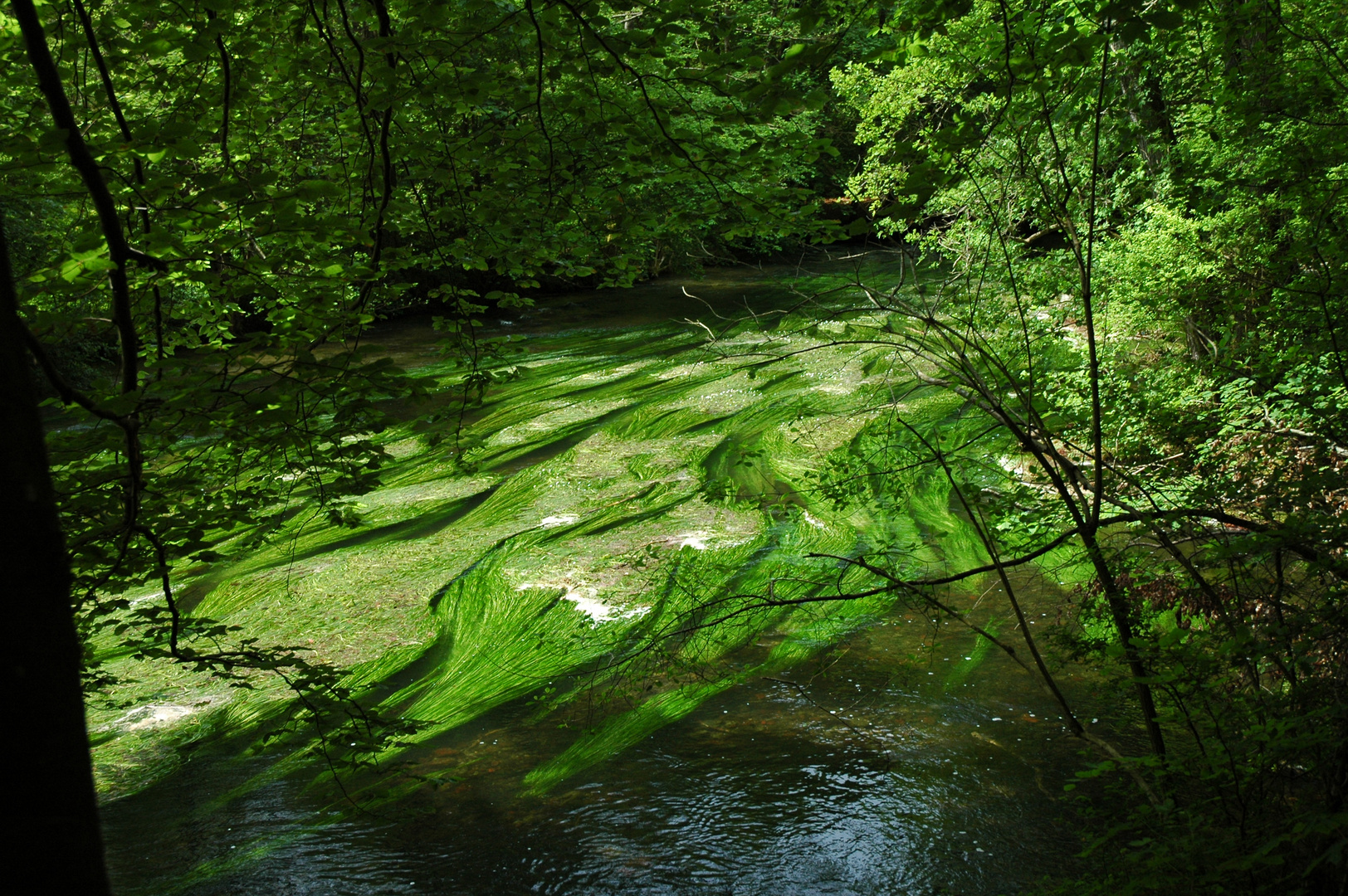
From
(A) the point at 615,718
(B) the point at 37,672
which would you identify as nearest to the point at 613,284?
(A) the point at 615,718

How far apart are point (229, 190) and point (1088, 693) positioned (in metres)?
4.09

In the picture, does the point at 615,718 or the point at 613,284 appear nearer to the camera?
the point at 613,284

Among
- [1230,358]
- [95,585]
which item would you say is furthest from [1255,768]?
[95,585]

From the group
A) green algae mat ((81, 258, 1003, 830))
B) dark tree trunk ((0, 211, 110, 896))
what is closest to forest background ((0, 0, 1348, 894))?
dark tree trunk ((0, 211, 110, 896))

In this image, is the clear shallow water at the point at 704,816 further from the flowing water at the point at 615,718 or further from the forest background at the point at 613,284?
the forest background at the point at 613,284

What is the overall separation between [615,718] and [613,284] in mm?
2154

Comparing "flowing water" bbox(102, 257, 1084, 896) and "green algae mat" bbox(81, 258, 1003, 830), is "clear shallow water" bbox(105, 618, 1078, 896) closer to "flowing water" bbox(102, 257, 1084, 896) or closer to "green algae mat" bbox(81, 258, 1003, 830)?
"flowing water" bbox(102, 257, 1084, 896)

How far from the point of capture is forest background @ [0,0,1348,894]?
176cm

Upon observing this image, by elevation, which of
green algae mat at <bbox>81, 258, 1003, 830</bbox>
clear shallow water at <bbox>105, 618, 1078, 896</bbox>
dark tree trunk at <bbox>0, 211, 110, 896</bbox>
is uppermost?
dark tree trunk at <bbox>0, 211, 110, 896</bbox>

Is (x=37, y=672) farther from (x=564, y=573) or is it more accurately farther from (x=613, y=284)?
(x=564, y=573)

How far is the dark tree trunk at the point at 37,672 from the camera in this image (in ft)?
2.49

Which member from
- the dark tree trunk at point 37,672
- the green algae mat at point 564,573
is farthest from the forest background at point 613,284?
the green algae mat at point 564,573

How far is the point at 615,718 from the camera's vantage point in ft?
14.1

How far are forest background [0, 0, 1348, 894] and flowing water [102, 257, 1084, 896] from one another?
54cm
